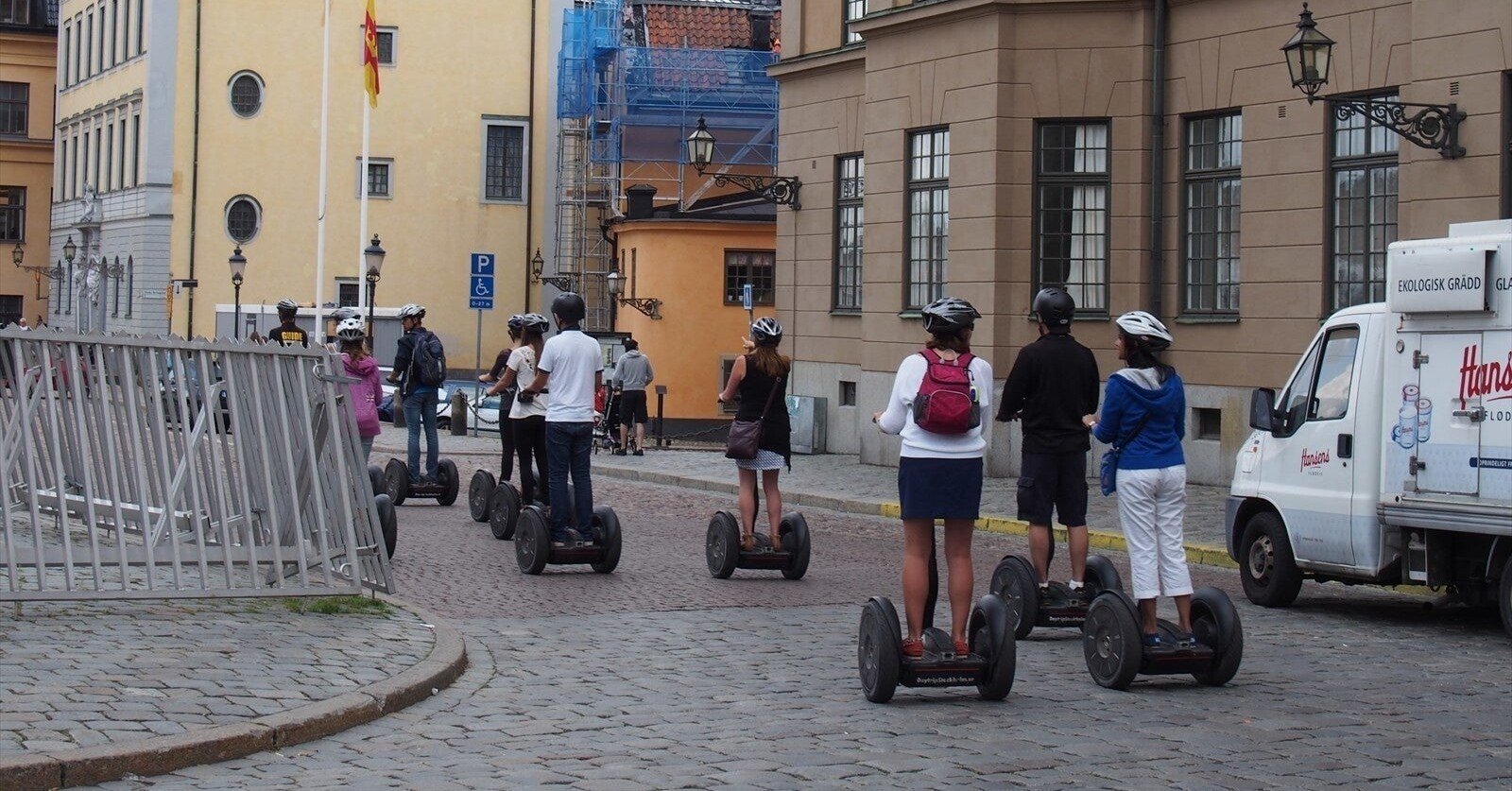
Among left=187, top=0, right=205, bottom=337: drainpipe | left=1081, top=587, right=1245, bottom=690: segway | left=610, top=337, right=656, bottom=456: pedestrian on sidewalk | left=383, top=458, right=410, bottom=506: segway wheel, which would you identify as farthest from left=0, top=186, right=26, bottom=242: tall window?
left=1081, top=587, right=1245, bottom=690: segway

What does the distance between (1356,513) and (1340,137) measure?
9.31 m


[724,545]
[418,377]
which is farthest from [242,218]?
[724,545]

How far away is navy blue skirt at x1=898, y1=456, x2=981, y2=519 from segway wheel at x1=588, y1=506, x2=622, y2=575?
204 inches

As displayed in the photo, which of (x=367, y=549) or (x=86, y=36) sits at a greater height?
(x=86, y=36)

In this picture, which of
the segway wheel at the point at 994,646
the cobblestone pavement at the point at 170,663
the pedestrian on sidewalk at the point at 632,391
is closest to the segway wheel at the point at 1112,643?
the segway wheel at the point at 994,646

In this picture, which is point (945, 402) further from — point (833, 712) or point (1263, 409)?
point (1263, 409)

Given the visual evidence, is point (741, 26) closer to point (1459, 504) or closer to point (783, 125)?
point (783, 125)

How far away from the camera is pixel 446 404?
140 ft

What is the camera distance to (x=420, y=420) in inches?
770

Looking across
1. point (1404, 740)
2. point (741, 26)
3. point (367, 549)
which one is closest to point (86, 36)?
point (741, 26)

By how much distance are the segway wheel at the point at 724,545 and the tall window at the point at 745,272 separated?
1229 inches

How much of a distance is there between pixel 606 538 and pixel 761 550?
107 cm

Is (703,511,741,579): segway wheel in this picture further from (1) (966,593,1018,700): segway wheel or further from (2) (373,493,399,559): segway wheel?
(1) (966,593,1018,700): segway wheel

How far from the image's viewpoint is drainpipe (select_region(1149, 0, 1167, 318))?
2323 cm
